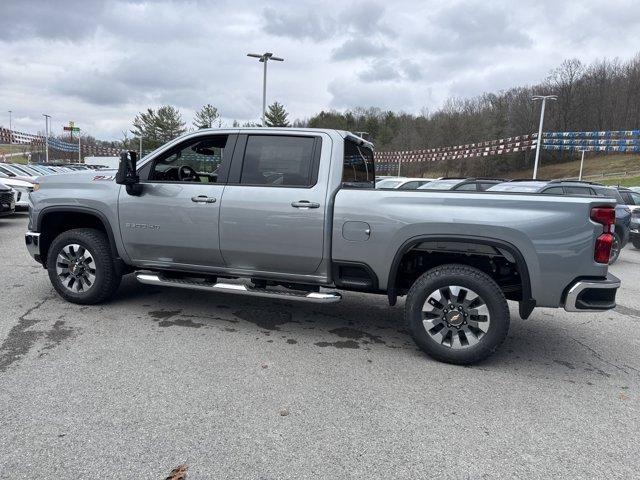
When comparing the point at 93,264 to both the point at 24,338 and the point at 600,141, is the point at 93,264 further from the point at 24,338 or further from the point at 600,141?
the point at 600,141

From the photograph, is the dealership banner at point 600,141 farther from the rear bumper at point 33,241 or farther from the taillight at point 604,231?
the rear bumper at point 33,241

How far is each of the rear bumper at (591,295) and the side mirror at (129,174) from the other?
4.07m

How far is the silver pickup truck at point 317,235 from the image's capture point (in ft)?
12.3

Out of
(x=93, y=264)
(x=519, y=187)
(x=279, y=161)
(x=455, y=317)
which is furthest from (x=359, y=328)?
(x=519, y=187)

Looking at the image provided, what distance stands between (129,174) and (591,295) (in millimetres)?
4299

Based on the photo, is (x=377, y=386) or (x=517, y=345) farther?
(x=517, y=345)

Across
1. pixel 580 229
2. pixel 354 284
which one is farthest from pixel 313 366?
pixel 580 229

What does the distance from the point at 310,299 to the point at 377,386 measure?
105cm

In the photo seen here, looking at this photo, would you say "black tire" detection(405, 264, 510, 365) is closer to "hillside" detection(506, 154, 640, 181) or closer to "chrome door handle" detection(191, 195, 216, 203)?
"chrome door handle" detection(191, 195, 216, 203)

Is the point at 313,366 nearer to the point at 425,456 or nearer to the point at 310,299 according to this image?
the point at 310,299

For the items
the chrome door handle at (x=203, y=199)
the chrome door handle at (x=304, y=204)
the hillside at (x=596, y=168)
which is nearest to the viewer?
the chrome door handle at (x=304, y=204)

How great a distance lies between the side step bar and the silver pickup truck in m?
0.02

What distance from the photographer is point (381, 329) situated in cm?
492

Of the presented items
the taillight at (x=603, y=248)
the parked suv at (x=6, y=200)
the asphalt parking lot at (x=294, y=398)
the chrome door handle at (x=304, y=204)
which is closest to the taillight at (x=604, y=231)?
the taillight at (x=603, y=248)
